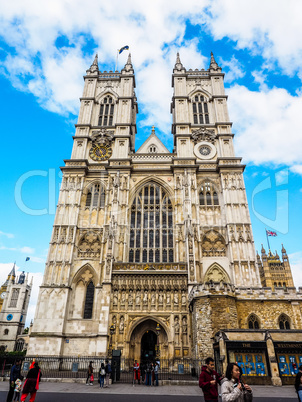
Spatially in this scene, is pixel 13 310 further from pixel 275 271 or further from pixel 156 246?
pixel 275 271

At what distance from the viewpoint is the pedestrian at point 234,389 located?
427cm

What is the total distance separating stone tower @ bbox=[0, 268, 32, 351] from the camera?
59406 mm

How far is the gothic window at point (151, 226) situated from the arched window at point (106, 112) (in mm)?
10238

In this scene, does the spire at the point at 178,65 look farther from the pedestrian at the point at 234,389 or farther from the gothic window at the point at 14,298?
the gothic window at the point at 14,298

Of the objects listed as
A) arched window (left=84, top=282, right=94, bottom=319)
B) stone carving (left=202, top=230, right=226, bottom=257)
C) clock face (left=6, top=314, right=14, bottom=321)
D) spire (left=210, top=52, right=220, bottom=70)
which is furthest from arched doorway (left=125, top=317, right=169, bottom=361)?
clock face (left=6, top=314, right=14, bottom=321)

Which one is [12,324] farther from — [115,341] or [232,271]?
[232,271]

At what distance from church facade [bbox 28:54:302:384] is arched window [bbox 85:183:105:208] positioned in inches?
4.5

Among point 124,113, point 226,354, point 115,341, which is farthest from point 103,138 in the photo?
point 226,354

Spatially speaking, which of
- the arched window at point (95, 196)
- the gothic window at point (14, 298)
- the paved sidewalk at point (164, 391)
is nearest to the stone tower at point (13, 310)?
the gothic window at point (14, 298)

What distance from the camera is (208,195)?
30.1 metres

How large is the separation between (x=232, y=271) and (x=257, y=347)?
10.9 m

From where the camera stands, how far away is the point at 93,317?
24.0m

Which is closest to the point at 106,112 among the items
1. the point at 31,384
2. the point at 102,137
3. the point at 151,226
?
the point at 102,137

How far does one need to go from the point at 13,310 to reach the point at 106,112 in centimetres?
5124
